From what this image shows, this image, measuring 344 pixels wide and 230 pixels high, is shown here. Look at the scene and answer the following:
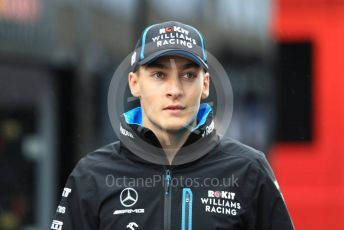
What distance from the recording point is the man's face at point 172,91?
3.81 metres

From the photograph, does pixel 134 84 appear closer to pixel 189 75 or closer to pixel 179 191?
pixel 189 75

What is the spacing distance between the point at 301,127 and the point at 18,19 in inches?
207

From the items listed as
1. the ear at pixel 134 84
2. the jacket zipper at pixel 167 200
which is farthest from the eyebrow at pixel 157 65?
the jacket zipper at pixel 167 200

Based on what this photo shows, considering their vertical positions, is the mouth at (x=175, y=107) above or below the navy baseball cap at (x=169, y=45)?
below

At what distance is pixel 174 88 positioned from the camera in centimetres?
380

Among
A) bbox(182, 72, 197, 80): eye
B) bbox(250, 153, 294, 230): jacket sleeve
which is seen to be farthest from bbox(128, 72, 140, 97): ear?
bbox(250, 153, 294, 230): jacket sleeve

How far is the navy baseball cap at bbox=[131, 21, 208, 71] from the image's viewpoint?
3824 mm

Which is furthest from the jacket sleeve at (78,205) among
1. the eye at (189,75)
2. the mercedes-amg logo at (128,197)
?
the eye at (189,75)

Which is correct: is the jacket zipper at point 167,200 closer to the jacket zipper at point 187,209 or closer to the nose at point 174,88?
the jacket zipper at point 187,209

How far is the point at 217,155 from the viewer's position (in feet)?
13.0

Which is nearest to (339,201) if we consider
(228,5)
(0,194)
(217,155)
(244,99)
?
(244,99)

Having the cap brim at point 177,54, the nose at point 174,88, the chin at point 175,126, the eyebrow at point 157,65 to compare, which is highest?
the cap brim at point 177,54

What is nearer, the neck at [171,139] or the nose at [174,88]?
the nose at [174,88]

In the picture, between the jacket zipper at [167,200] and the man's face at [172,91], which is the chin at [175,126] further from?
the jacket zipper at [167,200]
